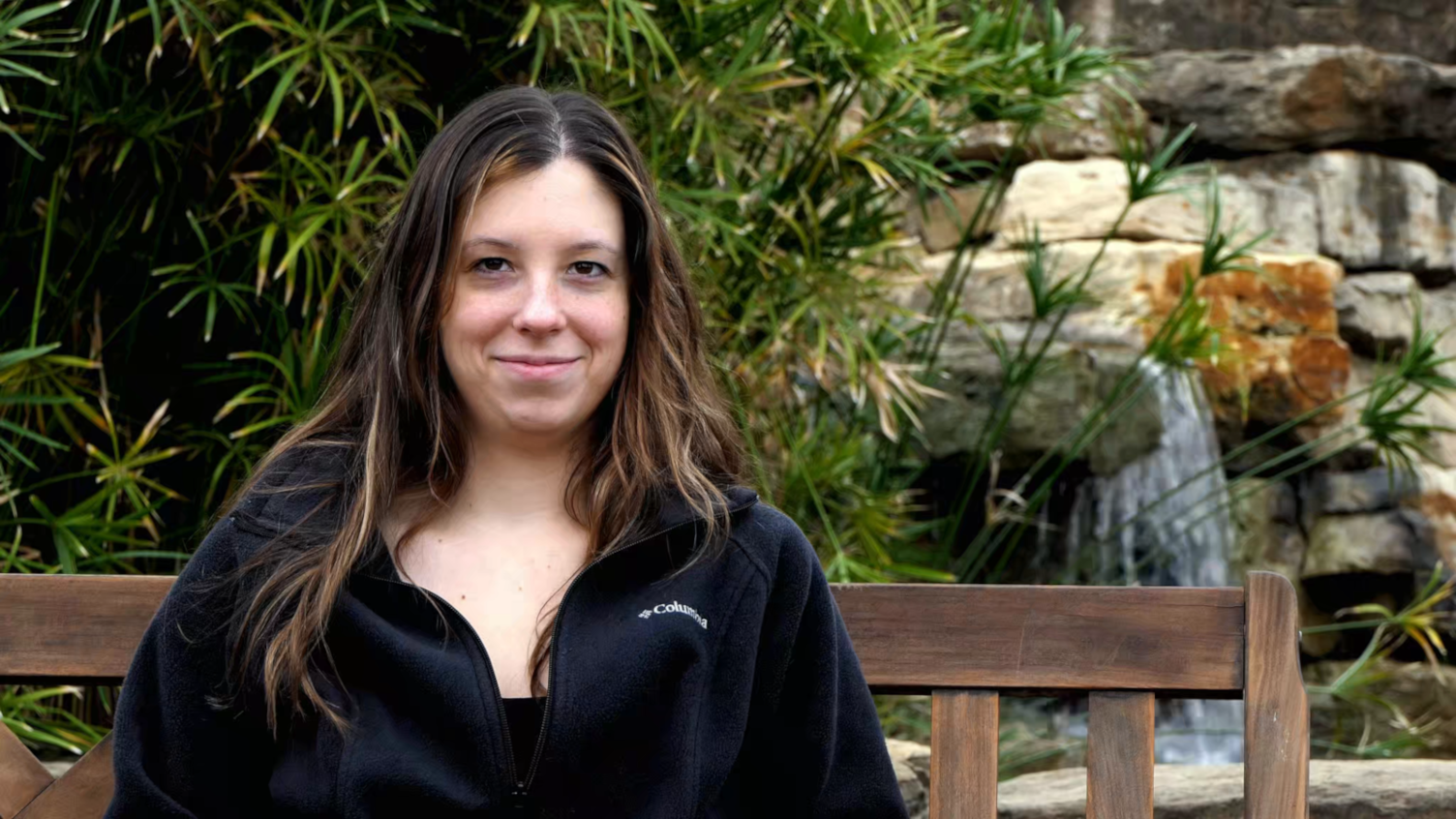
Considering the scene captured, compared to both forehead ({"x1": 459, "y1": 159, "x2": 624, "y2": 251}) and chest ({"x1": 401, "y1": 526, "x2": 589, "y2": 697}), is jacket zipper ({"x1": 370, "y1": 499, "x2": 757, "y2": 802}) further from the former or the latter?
forehead ({"x1": 459, "y1": 159, "x2": 624, "y2": 251})

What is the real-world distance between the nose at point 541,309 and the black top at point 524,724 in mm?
349

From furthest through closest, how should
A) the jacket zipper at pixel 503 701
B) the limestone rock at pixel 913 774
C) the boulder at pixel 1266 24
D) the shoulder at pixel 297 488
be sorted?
1. the boulder at pixel 1266 24
2. the limestone rock at pixel 913 774
3. the shoulder at pixel 297 488
4. the jacket zipper at pixel 503 701

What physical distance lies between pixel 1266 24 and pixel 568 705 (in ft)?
22.0

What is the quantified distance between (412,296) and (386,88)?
1480 mm

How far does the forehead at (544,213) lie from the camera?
1.56m

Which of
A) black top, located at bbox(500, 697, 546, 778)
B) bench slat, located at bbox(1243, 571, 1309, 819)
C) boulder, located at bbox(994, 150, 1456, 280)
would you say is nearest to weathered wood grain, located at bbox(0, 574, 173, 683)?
black top, located at bbox(500, 697, 546, 778)

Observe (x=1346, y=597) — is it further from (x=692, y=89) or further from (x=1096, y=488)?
(x=692, y=89)

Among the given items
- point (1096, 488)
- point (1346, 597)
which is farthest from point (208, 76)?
point (1346, 597)

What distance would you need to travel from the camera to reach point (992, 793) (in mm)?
1750

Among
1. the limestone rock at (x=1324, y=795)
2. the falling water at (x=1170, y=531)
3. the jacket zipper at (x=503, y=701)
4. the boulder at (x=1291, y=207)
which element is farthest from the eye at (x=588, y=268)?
the boulder at (x=1291, y=207)

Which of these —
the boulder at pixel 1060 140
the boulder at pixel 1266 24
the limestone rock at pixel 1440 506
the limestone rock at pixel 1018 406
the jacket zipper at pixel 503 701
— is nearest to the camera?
the jacket zipper at pixel 503 701

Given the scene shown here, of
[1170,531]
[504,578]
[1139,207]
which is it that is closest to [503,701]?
[504,578]

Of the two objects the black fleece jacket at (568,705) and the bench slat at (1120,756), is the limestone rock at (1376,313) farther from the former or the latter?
the black fleece jacket at (568,705)

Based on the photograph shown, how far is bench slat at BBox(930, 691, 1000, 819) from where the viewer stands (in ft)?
5.74
